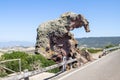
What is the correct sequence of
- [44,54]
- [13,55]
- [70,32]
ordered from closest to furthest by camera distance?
[13,55]
[44,54]
[70,32]

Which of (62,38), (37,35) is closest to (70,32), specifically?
(62,38)

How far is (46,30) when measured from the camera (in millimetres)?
33188

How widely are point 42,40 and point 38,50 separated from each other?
132cm

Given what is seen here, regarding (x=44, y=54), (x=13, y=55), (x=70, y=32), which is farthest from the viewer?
(x=70, y=32)

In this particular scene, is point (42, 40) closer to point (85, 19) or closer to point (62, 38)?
point (62, 38)

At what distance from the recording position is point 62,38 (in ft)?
112

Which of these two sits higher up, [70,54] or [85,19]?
[85,19]

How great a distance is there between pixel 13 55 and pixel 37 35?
705cm

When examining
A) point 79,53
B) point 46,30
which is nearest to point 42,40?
point 46,30

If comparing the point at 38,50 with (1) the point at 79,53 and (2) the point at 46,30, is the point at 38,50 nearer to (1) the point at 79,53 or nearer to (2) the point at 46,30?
(2) the point at 46,30

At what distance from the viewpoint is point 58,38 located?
33.6 m

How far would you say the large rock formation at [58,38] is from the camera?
32.7 m

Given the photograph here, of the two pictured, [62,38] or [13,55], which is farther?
[62,38]

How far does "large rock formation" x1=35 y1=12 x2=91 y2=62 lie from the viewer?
107 feet
